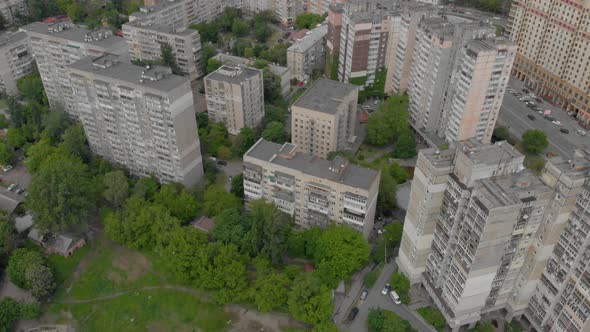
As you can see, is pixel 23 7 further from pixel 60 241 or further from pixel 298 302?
pixel 298 302

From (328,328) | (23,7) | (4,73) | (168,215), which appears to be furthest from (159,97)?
(23,7)

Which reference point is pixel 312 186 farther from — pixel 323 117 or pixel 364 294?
pixel 323 117

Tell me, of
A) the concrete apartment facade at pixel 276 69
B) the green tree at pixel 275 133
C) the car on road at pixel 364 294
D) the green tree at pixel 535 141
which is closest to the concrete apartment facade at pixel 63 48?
the concrete apartment facade at pixel 276 69

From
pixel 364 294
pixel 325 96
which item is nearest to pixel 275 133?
pixel 325 96

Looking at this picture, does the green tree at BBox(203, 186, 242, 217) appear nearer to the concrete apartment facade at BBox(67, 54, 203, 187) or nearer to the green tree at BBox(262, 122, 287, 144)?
the concrete apartment facade at BBox(67, 54, 203, 187)


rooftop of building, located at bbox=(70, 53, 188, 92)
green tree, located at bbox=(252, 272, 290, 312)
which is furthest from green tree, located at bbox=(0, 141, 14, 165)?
green tree, located at bbox=(252, 272, 290, 312)

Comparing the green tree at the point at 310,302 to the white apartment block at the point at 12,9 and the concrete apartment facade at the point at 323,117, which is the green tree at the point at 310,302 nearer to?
the concrete apartment facade at the point at 323,117
